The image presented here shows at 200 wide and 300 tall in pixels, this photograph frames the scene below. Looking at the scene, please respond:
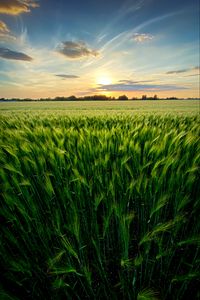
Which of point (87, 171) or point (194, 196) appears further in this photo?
point (87, 171)

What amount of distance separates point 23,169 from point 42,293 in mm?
666

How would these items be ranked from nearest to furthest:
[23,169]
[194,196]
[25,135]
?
[194,196]
[23,169]
[25,135]

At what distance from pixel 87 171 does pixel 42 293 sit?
63 centimetres

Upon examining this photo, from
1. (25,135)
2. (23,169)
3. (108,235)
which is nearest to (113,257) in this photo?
(108,235)

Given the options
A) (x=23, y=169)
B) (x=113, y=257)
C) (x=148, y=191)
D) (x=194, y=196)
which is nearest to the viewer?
(x=113, y=257)

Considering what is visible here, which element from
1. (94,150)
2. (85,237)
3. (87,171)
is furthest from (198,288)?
(94,150)

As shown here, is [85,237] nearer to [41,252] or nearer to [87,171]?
[41,252]

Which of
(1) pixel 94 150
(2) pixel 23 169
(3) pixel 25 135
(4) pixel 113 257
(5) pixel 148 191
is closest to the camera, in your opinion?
(4) pixel 113 257

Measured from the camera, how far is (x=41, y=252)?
27.8 inches

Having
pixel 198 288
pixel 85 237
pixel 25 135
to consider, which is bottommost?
pixel 198 288

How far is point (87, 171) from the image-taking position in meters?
1.18

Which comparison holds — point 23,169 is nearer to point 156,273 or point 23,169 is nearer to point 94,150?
point 94,150

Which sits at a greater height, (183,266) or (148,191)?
Result: (148,191)

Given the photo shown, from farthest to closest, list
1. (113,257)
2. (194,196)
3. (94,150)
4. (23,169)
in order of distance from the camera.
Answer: (94,150) < (23,169) < (194,196) < (113,257)
